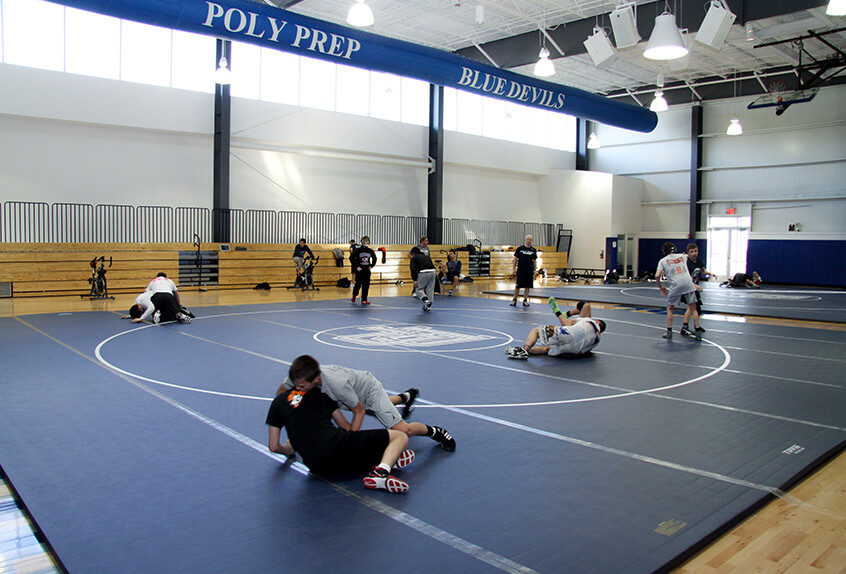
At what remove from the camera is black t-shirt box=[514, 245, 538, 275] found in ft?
52.4

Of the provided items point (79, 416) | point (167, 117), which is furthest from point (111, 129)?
point (79, 416)

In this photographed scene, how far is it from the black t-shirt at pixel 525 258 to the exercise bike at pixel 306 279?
7.61 m

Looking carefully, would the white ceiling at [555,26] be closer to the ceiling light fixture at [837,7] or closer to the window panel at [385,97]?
the window panel at [385,97]

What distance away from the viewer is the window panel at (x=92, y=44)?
19094 millimetres

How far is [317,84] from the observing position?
80.5 feet

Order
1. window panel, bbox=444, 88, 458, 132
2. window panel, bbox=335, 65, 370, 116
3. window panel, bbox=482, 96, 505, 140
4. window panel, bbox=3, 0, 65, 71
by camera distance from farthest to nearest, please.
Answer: window panel, bbox=482, 96, 505, 140
window panel, bbox=444, 88, 458, 132
window panel, bbox=335, 65, 370, 116
window panel, bbox=3, 0, 65, 71

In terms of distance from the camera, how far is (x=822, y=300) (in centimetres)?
1912

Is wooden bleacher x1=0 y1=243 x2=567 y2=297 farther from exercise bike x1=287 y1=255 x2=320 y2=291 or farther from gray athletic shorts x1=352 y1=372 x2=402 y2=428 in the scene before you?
gray athletic shorts x1=352 y1=372 x2=402 y2=428

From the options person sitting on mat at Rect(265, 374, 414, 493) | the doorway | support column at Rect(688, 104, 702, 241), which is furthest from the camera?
support column at Rect(688, 104, 702, 241)

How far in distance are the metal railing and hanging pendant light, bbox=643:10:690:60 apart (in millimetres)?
15161

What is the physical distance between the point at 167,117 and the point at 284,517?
19913mm

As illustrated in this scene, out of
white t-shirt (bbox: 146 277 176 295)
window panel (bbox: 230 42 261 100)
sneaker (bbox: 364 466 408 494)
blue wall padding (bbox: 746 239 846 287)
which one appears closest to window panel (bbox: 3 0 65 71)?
window panel (bbox: 230 42 261 100)

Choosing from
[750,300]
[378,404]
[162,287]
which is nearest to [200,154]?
[162,287]

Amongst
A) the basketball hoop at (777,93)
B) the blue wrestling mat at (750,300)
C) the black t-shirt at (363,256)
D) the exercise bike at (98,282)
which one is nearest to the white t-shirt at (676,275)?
the blue wrestling mat at (750,300)
